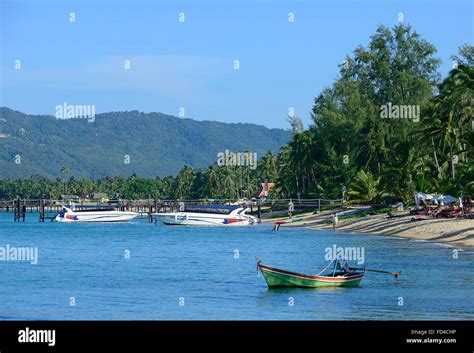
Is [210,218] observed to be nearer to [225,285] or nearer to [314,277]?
[225,285]

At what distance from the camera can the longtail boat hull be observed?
44625mm

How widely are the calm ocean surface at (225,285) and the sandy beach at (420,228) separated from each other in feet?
7.87

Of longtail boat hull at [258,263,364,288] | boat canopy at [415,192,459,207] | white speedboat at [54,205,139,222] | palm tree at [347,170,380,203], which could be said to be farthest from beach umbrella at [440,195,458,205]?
white speedboat at [54,205,139,222]

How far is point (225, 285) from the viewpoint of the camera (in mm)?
48875

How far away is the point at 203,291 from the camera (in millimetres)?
46625

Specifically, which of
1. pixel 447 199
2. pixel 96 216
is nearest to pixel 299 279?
pixel 447 199

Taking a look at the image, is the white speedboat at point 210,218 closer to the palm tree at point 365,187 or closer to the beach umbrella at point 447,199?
the palm tree at point 365,187

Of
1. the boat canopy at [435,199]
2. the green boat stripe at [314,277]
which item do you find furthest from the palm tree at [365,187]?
the green boat stripe at [314,277]

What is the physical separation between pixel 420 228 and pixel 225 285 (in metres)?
36.0

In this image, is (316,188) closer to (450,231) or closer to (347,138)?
(347,138)

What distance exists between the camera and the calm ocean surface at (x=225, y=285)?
38.6 m

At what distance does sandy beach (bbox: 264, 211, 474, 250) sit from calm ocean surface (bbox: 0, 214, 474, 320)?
94.4 inches
